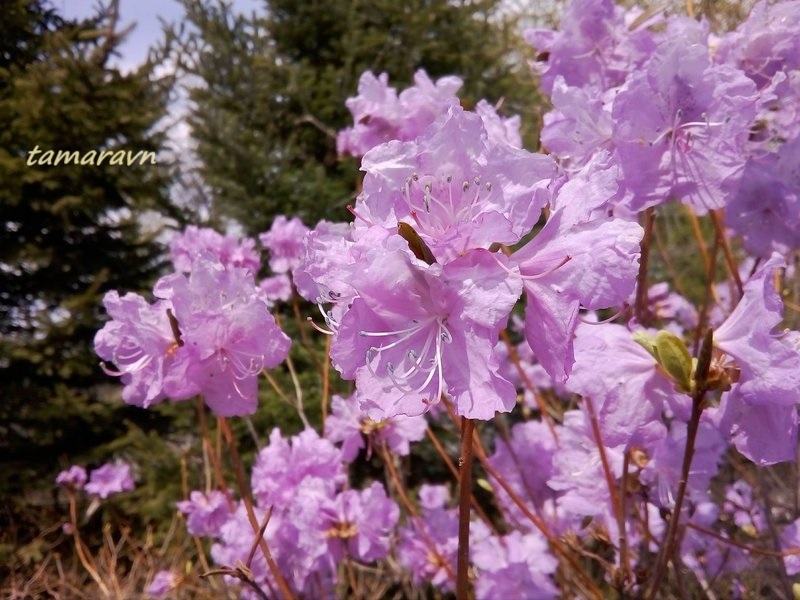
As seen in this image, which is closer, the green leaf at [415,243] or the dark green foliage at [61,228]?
the green leaf at [415,243]

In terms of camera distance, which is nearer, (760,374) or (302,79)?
(760,374)

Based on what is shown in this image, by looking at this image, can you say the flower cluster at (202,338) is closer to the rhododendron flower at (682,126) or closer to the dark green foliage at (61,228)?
the rhododendron flower at (682,126)

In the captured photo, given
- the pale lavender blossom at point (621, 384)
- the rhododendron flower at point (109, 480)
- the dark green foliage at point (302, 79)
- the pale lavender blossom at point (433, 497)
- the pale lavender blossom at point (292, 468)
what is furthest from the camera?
the dark green foliage at point (302, 79)

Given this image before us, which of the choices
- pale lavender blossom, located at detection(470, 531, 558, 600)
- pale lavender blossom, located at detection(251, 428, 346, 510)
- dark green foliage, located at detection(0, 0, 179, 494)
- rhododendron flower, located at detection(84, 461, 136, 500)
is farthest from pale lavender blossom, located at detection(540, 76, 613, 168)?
dark green foliage, located at detection(0, 0, 179, 494)

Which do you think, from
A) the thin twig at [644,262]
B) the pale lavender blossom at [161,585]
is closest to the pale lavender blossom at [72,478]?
the pale lavender blossom at [161,585]

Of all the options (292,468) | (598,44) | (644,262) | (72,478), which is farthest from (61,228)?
(644,262)

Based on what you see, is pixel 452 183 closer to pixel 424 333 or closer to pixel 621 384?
pixel 424 333

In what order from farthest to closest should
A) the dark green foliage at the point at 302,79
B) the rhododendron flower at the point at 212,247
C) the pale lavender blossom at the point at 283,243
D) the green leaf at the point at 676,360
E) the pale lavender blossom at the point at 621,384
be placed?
the dark green foliage at the point at 302,79, the pale lavender blossom at the point at 283,243, the rhododendron flower at the point at 212,247, the pale lavender blossom at the point at 621,384, the green leaf at the point at 676,360

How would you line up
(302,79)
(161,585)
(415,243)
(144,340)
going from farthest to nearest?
(302,79), (161,585), (144,340), (415,243)
